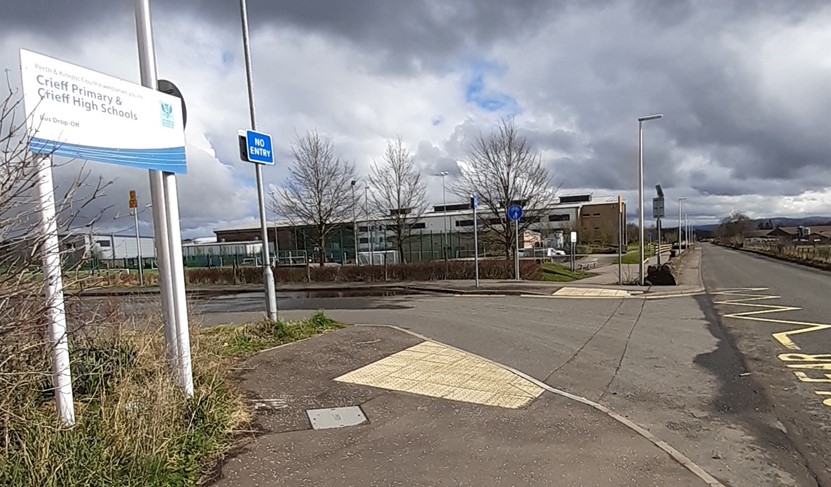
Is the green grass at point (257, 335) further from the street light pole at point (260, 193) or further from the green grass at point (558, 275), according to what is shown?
the green grass at point (558, 275)

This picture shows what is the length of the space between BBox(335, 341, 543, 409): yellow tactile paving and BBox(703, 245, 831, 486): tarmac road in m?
2.63

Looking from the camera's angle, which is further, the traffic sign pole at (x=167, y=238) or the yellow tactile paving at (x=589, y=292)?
the yellow tactile paving at (x=589, y=292)

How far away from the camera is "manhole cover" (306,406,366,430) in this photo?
16.9 feet

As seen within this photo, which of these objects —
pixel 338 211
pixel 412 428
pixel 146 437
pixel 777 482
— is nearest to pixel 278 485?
pixel 146 437

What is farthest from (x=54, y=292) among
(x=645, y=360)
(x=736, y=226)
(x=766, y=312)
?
(x=736, y=226)

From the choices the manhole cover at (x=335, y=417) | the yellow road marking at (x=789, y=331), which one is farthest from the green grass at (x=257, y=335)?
the yellow road marking at (x=789, y=331)

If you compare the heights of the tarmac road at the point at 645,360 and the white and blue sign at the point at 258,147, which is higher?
the white and blue sign at the point at 258,147

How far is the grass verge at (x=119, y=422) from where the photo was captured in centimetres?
351

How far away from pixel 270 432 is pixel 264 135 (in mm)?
6213

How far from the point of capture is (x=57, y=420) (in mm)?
3939

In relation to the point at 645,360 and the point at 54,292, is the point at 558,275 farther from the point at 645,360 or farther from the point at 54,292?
the point at 54,292

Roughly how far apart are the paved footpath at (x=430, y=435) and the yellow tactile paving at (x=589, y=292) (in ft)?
37.4

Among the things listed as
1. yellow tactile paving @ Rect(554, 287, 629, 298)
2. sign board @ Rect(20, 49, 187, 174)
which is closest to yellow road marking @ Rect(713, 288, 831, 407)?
yellow tactile paving @ Rect(554, 287, 629, 298)

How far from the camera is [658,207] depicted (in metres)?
22.1
